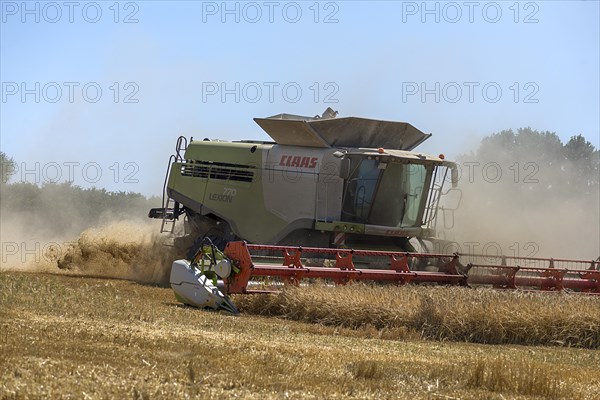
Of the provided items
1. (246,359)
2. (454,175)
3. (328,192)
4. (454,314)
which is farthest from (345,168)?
(246,359)

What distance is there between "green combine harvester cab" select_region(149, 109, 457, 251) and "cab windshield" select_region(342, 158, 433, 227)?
0.02 metres

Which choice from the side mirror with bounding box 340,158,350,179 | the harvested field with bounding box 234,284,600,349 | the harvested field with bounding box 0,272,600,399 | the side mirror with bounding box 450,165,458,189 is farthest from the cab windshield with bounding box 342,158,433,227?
the harvested field with bounding box 0,272,600,399

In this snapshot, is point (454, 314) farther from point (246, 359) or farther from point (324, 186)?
point (324, 186)

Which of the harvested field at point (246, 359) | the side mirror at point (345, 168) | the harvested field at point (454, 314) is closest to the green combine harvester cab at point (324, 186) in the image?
the side mirror at point (345, 168)

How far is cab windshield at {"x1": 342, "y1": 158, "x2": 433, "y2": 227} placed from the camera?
58.4 ft

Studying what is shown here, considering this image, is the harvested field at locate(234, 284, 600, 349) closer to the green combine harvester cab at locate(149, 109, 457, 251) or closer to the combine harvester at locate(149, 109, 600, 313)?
the combine harvester at locate(149, 109, 600, 313)

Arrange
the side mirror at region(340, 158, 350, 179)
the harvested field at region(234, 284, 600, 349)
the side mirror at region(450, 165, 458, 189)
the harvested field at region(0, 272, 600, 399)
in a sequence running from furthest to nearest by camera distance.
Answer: the side mirror at region(450, 165, 458, 189), the side mirror at region(340, 158, 350, 179), the harvested field at region(234, 284, 600, 349), the harvested field at region(0, 272, 600, 399)

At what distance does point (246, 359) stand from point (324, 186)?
10.0 metres

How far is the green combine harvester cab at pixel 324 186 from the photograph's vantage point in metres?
17.8

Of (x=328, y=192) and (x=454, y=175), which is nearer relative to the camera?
(x=328, y=192)

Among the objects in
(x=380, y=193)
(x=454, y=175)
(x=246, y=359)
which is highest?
(x=454, y=175)

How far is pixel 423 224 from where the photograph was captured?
18656 millimetres

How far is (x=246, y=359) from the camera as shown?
8.02 metres

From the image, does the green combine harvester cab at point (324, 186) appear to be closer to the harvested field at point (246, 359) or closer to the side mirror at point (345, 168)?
the side mirror at point (345, 168)
